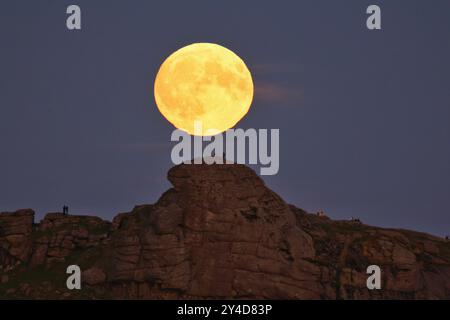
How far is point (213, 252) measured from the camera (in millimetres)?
171250

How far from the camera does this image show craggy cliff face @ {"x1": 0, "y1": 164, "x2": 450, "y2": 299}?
170625mm

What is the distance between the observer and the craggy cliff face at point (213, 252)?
560ft

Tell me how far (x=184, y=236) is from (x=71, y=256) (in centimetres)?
1451

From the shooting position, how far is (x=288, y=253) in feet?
565

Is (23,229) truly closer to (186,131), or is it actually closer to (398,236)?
(186,131)
